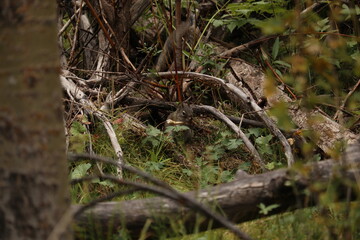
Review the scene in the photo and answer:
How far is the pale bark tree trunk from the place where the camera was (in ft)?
5.34

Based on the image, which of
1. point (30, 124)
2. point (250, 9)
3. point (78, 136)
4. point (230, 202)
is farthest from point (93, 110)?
point (30, 124)

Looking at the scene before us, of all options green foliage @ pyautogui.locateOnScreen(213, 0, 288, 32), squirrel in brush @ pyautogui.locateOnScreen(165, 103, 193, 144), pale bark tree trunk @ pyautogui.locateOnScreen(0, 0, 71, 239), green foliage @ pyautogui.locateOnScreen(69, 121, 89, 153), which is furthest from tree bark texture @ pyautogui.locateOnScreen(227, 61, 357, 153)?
pale bark tree trunk @ pyautogui.locateOnScreen(0, 0, 71, 239)

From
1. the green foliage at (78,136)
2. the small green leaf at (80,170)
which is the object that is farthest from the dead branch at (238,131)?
the small green leaf at (80,170)

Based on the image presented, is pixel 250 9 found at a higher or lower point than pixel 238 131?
higher

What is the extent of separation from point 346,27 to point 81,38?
261 centimetres

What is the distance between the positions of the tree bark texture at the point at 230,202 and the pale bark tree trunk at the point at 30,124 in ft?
1.46

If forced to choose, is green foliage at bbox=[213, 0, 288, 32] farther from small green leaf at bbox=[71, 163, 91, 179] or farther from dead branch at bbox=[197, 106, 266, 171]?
small green leaf at bbox=[71, 163, 91, 179]

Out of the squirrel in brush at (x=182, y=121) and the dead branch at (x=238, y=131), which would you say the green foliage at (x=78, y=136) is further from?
the dead branch at (x=238, y=131)

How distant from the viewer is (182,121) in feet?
14.3

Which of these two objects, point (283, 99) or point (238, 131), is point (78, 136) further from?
point (283, 99)

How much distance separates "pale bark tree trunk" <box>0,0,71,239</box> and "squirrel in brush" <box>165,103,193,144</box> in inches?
99.6

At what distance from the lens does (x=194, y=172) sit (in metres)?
3.88

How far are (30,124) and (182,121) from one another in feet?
8.96

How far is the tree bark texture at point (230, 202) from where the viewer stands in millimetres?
2195
